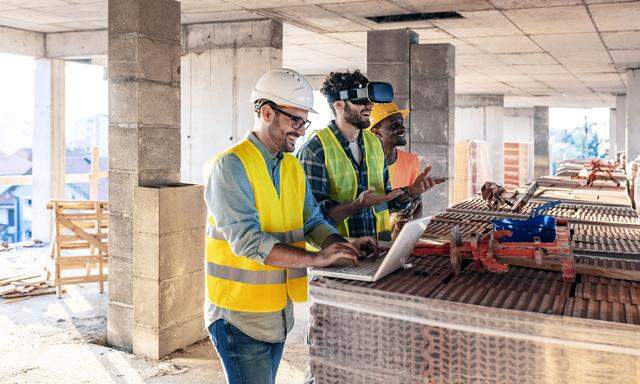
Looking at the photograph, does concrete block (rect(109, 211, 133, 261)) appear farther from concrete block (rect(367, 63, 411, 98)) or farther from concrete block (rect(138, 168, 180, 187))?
concrete block (rect(367, 63, 411, 98))

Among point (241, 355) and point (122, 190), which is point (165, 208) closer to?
point (122, 190)

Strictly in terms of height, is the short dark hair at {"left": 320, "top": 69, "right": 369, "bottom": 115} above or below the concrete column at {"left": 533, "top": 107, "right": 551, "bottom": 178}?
below

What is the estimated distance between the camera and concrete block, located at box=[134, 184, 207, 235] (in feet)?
21.7

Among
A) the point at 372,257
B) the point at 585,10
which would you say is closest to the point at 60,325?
the point at 372,257

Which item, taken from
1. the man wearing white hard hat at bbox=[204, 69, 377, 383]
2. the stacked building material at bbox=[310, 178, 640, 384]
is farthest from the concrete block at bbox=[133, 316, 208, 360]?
the stacked building material at bbox=[310, 178, 640, 384]

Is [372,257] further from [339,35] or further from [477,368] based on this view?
[339,35]

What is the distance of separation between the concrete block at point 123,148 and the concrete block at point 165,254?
77 cm

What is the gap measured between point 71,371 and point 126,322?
88cm

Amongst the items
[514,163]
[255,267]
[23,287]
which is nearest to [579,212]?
[255,267]

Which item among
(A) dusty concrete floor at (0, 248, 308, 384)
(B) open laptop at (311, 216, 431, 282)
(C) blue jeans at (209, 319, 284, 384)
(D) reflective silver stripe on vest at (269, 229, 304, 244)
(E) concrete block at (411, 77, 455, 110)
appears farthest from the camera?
(E) concrete block at (411, 77, 455, 110)

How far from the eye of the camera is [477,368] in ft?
5.82

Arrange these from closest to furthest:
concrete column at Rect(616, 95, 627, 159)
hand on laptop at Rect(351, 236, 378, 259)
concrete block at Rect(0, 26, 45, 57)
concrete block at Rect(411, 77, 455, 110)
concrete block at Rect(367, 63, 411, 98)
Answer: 1. hand on laptop at Rect(351, 236, 378, 259)
2. concrete block at Rect(367, 63, 411, 98)
3. concrete block at Rect(411, 77, 455, 110)
4. concrete block at Rect(0, 26, 45, 57)
5. concrete column at Rect(616, 95, 627, 159)

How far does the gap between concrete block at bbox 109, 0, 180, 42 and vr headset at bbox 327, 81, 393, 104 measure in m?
3.44

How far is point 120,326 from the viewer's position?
23.5 ft
